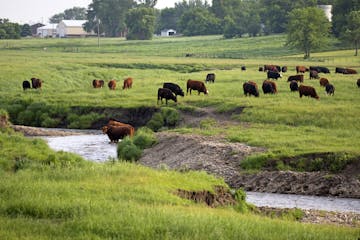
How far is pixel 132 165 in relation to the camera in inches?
703

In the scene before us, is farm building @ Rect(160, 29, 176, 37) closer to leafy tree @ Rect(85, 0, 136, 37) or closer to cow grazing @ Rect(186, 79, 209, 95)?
leafy tree @ Rect(85, 0, 136, 37)

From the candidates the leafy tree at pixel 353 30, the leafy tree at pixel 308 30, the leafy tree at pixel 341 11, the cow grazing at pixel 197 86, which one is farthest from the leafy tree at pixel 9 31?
the cow grazing at pixel 197 86

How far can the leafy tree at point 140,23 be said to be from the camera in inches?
5463

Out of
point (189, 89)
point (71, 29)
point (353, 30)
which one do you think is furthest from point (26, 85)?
point (71, 29)

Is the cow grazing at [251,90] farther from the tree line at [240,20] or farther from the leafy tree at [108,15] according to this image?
the leafy tree at [108,15]

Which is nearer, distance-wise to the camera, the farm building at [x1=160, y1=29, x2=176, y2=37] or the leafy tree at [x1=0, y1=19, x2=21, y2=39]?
the leafy tree at [x1=0, y1=19, x2=21, y2=39]

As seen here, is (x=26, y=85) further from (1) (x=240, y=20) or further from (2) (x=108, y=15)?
(2) (x=108, y=15)

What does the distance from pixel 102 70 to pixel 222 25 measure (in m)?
88.9

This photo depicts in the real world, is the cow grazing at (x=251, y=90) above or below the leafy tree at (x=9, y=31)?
below

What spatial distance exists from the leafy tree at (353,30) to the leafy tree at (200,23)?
200 feet

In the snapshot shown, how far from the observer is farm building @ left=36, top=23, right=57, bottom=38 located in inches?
7477

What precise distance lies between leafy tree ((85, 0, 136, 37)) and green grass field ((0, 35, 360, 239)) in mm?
100988

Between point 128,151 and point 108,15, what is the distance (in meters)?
138

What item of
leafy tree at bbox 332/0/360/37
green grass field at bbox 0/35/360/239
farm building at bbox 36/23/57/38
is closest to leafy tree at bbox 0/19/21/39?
farm building at bbox 36/23/57/38
